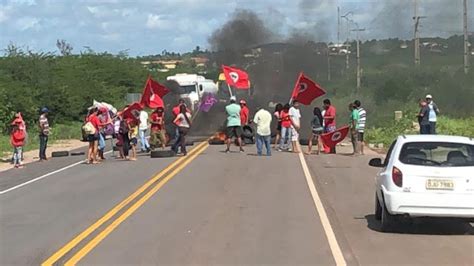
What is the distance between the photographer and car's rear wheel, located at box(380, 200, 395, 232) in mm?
11242

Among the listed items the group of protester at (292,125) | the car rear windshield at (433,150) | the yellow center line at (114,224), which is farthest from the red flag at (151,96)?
the car rear windshield at (433,150)

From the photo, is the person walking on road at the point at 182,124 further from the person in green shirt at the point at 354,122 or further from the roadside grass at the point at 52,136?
the roadside grass at the point at 52,136

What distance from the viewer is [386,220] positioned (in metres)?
11.3

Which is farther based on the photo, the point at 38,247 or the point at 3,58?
the point at 3,58

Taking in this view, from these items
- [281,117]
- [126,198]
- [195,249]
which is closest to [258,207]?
[126,198]

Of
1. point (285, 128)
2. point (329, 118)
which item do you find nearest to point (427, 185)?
point (329, 118)

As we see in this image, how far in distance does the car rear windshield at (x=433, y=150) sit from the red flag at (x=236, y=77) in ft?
67.6

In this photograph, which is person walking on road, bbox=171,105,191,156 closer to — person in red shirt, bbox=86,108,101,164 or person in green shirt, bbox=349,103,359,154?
person in red shirt, bbox=86,108,101,164

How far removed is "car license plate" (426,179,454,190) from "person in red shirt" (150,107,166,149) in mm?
15862

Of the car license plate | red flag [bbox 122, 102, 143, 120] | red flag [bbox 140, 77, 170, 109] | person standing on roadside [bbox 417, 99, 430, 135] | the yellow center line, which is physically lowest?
the yellow center line

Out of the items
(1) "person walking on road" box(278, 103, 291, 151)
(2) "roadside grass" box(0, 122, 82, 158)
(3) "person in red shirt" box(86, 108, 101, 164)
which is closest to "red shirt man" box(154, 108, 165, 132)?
(3) "person in red shirt" box(86, 108, 101, 164)

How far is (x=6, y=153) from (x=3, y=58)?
21283mm

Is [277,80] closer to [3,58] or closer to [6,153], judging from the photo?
[6,153]

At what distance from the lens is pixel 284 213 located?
42.8 ft
